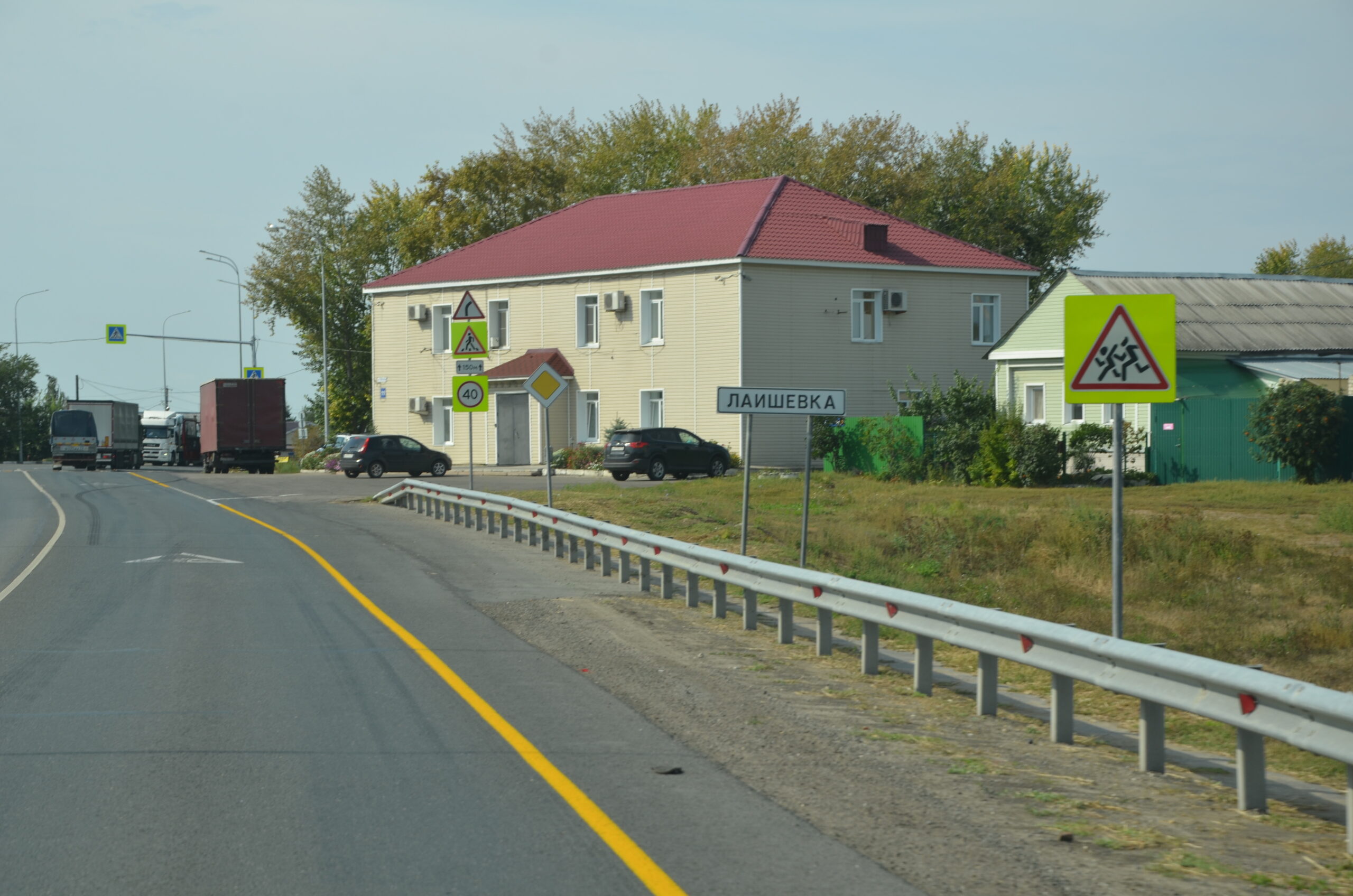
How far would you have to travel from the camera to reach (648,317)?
45281 millimetres

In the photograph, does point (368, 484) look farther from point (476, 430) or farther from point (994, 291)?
point (994, 291)

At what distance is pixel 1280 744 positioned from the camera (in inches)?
373

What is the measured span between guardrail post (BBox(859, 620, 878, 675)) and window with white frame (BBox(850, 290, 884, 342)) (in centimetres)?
3461

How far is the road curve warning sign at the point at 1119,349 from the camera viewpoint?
29.8ft

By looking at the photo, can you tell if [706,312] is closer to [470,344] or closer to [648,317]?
[648,317]

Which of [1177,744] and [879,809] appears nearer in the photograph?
[879,809]

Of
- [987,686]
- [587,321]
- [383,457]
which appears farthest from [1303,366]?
[987,686]

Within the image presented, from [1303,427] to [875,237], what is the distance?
61.2ft

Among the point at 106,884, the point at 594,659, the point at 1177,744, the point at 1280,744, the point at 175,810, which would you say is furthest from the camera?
the point at 594,659

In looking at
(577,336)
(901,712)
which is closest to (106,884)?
(901,712)

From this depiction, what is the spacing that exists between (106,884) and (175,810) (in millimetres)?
1045

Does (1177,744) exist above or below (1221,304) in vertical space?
below

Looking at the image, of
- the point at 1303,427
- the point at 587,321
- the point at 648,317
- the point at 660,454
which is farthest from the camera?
the point at 587,321

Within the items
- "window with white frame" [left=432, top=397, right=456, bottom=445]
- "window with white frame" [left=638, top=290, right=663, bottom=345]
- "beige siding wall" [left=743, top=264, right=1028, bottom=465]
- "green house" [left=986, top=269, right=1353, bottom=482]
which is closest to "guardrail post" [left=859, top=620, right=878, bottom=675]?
"green house" [left=986, top=269, right=1353, bottom=482]
